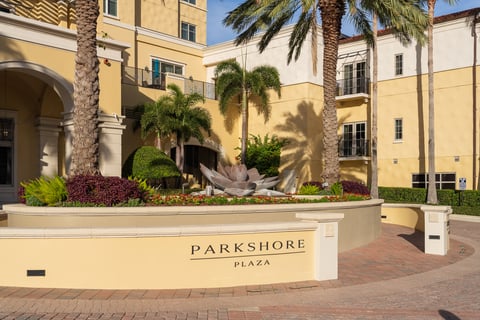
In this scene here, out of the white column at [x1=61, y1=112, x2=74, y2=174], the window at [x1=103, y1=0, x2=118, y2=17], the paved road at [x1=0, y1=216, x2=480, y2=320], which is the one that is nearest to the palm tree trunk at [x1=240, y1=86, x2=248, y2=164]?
the window at [x1=103, y1=0, x2=118, y2=17]

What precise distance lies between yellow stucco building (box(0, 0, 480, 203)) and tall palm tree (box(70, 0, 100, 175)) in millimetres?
7803

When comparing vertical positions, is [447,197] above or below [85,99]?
below

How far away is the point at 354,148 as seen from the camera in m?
32.6

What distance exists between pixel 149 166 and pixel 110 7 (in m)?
12.6

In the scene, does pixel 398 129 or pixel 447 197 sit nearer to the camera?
pixel 447 197

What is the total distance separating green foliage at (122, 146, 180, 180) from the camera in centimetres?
2423

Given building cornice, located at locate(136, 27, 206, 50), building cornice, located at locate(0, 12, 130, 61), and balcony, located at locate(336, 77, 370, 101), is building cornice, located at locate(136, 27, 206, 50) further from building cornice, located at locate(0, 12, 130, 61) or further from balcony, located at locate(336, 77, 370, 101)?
building cornice, located at locate(0, 12, 130, 61)

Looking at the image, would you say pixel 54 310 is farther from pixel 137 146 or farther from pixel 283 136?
pixel 283 136

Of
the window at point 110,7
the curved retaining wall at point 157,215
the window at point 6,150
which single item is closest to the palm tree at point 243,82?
the window at point 110,7

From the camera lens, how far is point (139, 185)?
13242 mm

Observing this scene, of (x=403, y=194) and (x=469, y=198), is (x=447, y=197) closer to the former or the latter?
(x=469, y=198)

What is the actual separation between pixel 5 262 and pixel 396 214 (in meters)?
15.9

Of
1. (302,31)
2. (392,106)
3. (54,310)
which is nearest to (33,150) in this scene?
(302,31)

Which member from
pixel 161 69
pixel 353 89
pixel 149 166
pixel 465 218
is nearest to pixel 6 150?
pixel 149 166
